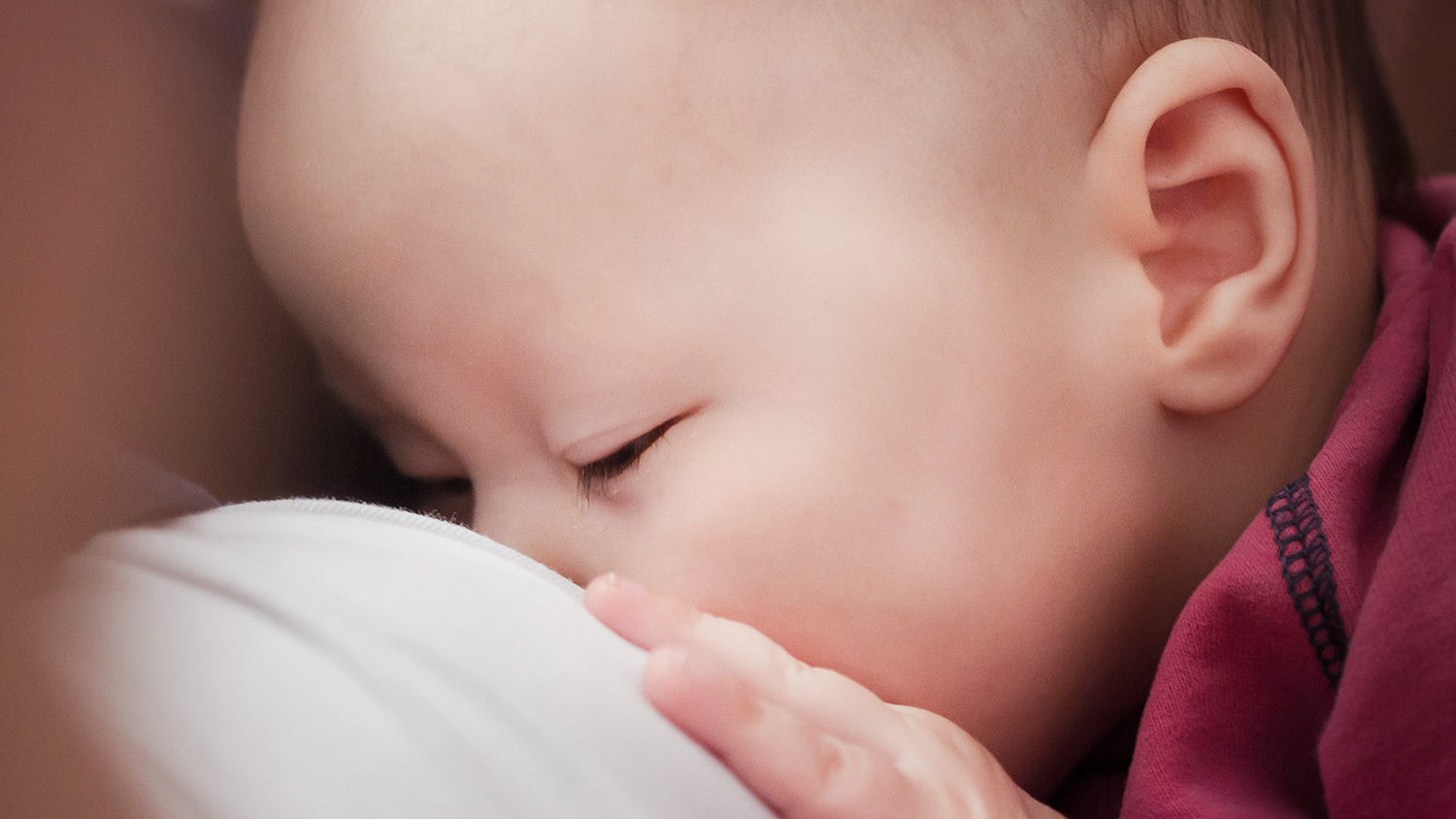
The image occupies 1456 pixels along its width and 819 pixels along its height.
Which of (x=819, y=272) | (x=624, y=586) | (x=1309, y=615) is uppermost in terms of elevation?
(x=819, y=272)

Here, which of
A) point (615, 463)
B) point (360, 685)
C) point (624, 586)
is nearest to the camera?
point (360, 685)

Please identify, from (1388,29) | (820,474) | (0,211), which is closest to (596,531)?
(820,474)

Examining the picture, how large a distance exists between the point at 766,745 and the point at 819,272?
252 millimetres

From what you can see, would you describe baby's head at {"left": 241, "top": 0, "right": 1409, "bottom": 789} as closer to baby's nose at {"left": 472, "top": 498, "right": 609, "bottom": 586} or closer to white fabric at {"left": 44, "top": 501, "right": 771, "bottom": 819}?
baby's nose at {"left": 472, "top": 498, "right": 609, "bottom": 586}

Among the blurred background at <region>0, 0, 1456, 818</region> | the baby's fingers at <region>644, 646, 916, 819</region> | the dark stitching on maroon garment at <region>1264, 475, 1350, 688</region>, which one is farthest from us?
the dark stitching on maroon garment at <region>1264, 475, 1350, 688</region>

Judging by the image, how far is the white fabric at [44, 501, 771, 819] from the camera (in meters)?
0.40

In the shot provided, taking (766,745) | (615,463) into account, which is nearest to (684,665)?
(766,745)

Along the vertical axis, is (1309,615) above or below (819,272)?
below

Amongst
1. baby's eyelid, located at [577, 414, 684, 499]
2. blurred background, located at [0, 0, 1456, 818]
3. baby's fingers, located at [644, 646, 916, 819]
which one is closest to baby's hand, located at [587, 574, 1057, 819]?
baby's fingers, located at [644, 646, 916, 819]

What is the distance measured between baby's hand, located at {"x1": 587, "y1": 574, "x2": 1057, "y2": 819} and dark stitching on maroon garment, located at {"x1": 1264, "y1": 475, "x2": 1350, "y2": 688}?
0.18m

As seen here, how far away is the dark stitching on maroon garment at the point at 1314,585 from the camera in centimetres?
59

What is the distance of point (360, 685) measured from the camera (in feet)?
1.40

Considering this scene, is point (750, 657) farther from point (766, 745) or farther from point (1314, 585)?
point (1314, 585)

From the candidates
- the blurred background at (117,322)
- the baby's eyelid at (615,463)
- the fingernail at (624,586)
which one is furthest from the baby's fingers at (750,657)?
the blurred background at (117,322)
